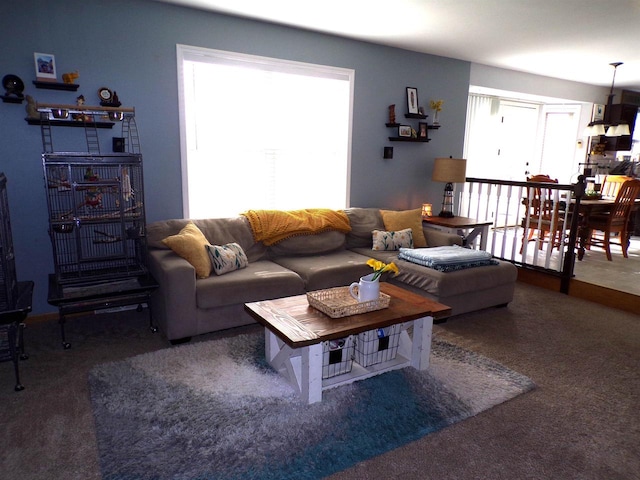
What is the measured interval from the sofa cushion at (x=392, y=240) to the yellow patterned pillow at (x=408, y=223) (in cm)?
12

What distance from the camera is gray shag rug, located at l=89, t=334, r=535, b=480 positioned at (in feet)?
6.23

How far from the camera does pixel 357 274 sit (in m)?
3.72

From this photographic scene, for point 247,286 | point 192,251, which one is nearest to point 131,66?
point 192,251

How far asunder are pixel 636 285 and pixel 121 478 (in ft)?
15.6

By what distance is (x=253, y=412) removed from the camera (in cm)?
A: 225

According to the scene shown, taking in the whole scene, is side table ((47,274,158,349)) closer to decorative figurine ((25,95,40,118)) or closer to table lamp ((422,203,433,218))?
decorative figurine ((25,95,40,118))

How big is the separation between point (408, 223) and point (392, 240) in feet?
1.11

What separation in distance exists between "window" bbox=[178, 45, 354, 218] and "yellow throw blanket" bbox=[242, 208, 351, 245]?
386mm

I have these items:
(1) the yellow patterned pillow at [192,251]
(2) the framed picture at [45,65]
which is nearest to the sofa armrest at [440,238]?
(1) the yellow patterned pillow at [192,251]

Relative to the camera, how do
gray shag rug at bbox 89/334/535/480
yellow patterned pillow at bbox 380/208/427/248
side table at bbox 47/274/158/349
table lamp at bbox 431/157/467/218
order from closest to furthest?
1. gray shag rug at bbox 89/334/535/480
2. side table at bbox 47/274/158/349
3. yellow patterned pillow at bbox 380/208/427/248
4. table lamp at bbox 431/157/467/218

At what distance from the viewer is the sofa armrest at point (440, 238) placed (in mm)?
4293

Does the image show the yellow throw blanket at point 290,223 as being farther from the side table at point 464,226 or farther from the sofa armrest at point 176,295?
the side table at point 464,226

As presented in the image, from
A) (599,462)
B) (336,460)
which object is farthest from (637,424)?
(336,460)

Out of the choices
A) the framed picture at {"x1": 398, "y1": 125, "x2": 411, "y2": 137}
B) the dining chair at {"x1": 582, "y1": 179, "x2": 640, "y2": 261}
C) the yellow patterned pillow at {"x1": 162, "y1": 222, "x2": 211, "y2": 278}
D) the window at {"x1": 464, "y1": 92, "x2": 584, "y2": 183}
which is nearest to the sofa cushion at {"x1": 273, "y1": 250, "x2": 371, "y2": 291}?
the yellow patterned pillow at {"x1": 162, "y1": 222, "x2": 211, "y2": 278}
